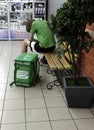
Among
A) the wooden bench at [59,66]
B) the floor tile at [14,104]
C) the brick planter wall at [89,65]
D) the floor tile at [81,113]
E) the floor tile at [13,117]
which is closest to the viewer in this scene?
the floor tile at [13,117]

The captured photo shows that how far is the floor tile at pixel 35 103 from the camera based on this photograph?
10.2ft

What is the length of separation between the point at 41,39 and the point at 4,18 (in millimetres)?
3177

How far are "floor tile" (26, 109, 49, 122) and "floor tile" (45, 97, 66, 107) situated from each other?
21cm

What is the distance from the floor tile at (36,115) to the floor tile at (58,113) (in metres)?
0.07

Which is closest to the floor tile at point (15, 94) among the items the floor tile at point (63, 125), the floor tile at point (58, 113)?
the floor tile at point (58, 113)

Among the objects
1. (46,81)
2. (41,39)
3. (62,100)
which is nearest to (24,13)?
(41,39)

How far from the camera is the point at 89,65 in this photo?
339cm

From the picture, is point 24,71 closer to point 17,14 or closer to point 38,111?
point 38,111

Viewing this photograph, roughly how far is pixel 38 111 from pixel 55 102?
0.35 m

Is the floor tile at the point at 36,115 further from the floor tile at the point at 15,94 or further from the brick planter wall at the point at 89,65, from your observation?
the brick planter wall at the point at 89,65

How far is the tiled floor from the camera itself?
267cm

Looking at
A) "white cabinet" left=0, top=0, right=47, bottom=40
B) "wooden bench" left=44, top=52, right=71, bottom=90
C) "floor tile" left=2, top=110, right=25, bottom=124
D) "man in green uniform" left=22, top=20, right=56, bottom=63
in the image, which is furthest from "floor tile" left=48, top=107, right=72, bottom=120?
"white cabinet" left=0, top=0, right=47, bottom=40

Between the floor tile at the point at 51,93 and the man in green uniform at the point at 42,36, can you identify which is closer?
the floor tile at the point at 51,93

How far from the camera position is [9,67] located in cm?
470
